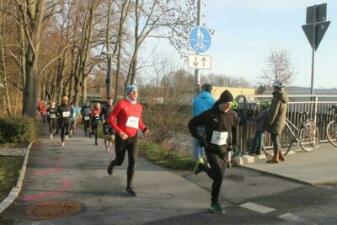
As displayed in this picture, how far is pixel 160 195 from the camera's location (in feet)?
30.9

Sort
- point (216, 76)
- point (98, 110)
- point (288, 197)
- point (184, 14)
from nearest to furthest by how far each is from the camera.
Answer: point (288, 197) < point (98, 110) < point (184, 14) < point (216, 76)

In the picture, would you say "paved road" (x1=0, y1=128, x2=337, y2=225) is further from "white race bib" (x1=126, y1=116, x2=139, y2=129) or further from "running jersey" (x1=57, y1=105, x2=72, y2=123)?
"running jersey" (x1=57, y1=105, x2=72, y2=123)

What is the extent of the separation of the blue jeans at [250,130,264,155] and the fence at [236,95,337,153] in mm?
174

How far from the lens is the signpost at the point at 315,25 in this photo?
13312 mm

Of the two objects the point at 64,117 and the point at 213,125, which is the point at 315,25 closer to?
the point at 213,125

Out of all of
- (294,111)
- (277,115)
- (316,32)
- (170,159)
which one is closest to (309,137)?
(294,111)

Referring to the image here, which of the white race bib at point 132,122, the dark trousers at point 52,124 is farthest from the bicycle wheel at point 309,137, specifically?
the dark trousers at point 52,124

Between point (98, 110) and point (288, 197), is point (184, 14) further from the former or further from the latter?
point (288, 197)

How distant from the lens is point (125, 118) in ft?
31.5

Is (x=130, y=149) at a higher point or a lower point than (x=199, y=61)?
lower

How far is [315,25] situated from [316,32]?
171 mm

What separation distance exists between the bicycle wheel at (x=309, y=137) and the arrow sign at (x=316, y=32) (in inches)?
76.7

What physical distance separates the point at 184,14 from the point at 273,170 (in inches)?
936

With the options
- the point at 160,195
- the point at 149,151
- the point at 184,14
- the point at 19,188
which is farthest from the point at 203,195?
the point at 184,14
